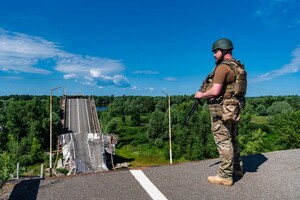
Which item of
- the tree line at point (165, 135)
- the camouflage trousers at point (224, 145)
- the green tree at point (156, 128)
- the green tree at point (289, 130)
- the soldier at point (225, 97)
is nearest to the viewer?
the soldier at point (225, 97)

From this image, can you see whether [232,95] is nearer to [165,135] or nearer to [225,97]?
[225,97]

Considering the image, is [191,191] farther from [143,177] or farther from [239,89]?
[239,89]

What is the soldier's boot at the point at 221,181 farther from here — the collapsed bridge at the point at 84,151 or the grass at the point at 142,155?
the grass at the point at 142,155

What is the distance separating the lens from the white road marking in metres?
4.64

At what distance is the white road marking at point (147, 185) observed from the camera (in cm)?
464

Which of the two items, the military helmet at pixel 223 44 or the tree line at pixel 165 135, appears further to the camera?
the tree line at pixel 165 135

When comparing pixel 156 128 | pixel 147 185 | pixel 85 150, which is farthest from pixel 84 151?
pixel 156 128

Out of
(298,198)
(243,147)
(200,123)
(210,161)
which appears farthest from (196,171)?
(200,123)

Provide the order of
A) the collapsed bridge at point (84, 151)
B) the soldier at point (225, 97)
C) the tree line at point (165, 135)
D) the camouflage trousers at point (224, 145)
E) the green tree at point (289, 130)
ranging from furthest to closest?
the tree line at point (165, 135), the green tree at point (289, 130), the collapsed bridge at point (84, 151), the camouflage trousers at point (224, 145), the soldier at point (225, 97)

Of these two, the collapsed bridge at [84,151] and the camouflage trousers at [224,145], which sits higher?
the camouflage trousers at [224,145]

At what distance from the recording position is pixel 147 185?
203 inches

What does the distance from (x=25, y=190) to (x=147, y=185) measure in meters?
1.97

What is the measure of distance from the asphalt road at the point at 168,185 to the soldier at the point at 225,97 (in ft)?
1.33

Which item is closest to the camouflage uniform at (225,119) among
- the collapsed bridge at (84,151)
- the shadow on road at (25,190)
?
the shadow on road at (25,190)
